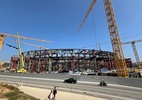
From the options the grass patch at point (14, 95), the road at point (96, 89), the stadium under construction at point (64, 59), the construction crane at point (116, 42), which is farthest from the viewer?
the stadium under construction at point (64, 59)

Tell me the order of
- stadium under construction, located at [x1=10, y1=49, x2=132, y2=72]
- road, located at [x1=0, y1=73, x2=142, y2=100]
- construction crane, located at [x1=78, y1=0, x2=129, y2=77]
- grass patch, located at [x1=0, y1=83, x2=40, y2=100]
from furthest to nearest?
stadium under construction, located at [x1=10, y1=49, x2=132, y2=72], construction crane, located at [x1=78, y1=0, x2=129, y2=77], road, located at [x1=0, y1=73, x2=142, y2=100], grass patch, located at [x1=0, y1=83, x2=40, y2=100]

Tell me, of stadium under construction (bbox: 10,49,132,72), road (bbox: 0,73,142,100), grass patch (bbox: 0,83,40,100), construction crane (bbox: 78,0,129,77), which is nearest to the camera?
grass patch (bbox: 0,83,40,100)

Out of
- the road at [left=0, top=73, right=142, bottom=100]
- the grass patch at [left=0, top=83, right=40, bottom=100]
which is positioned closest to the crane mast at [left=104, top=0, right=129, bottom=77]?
the road at [left=0, top=73, right=142, bottom=100]

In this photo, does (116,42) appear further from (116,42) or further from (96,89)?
(96,89)

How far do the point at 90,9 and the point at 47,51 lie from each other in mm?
55249

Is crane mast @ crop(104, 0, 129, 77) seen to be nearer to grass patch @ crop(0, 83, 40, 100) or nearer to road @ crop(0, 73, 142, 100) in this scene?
road @ crop(0, 73, 142, 100)

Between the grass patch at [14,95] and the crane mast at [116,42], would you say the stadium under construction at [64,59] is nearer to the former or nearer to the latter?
the crane mast at [116,42]

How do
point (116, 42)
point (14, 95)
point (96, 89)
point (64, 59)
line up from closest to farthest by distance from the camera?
point (14, 95), point (96, 89), point (116, 42), point (64, 59)

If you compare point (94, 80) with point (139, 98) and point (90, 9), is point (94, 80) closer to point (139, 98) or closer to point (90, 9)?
point (139, 98)

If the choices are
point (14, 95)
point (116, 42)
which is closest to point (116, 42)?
point (116, 42)

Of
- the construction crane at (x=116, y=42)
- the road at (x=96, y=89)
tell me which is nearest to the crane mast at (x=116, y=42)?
the construction crane at (x=116, y=42)

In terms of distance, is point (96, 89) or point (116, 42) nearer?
point (96, 89)

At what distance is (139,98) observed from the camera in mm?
19812

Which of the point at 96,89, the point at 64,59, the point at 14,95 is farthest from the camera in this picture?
the point at 64,59
